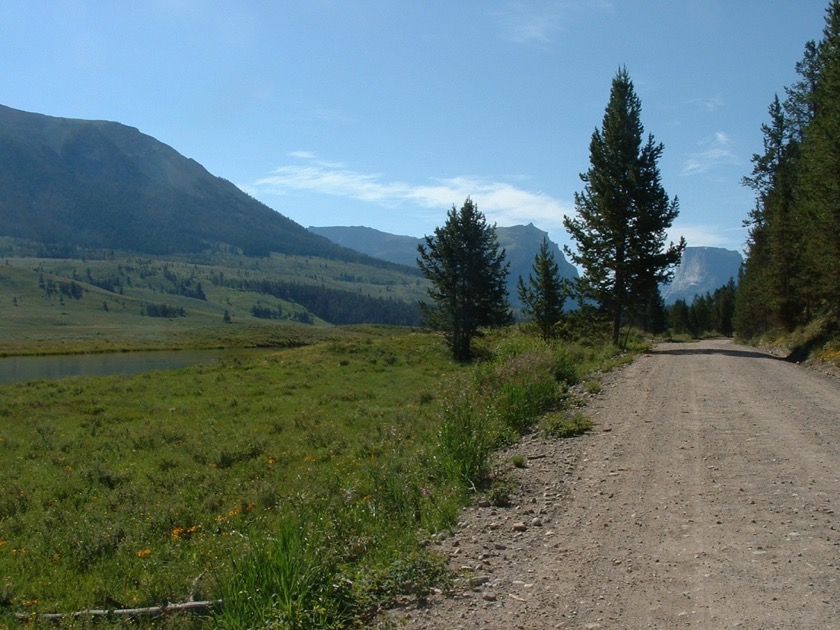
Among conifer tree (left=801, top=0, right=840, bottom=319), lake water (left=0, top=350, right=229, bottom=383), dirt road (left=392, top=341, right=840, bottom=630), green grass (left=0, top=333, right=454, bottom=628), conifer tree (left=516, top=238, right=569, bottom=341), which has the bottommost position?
lake water (left=0, top=350, right=229, bottom=383)

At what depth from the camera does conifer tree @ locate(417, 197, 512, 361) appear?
41062mm

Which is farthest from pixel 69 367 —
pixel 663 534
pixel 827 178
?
pixel 663 534

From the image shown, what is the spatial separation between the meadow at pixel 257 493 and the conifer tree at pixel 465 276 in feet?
52.1

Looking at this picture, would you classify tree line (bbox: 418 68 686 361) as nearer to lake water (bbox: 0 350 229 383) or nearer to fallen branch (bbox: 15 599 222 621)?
fallen branch (bbox: 15 599 222 621)

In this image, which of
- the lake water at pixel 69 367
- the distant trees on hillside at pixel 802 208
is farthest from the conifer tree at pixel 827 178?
the lake water at pixel 69 367

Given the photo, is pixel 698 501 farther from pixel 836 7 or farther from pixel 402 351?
pixel 402 351

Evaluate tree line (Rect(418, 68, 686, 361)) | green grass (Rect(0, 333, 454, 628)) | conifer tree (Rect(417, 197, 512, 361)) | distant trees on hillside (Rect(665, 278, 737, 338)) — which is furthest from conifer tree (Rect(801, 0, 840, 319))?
distant trees on hillside (Rect(665, 278, 737, 338))

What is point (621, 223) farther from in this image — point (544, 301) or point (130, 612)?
point (130, 612)

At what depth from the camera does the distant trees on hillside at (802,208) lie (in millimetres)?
23484

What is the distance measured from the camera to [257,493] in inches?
478

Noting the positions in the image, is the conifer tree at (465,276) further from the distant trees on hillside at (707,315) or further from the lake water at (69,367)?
the distant trees on hillside at (707,315)

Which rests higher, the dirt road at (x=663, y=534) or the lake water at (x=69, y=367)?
the dirt road at (x=663, y=534)

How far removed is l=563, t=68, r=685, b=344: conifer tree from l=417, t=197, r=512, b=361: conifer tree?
33.6 ft

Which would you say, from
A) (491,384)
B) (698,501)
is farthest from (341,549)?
(491,384)
